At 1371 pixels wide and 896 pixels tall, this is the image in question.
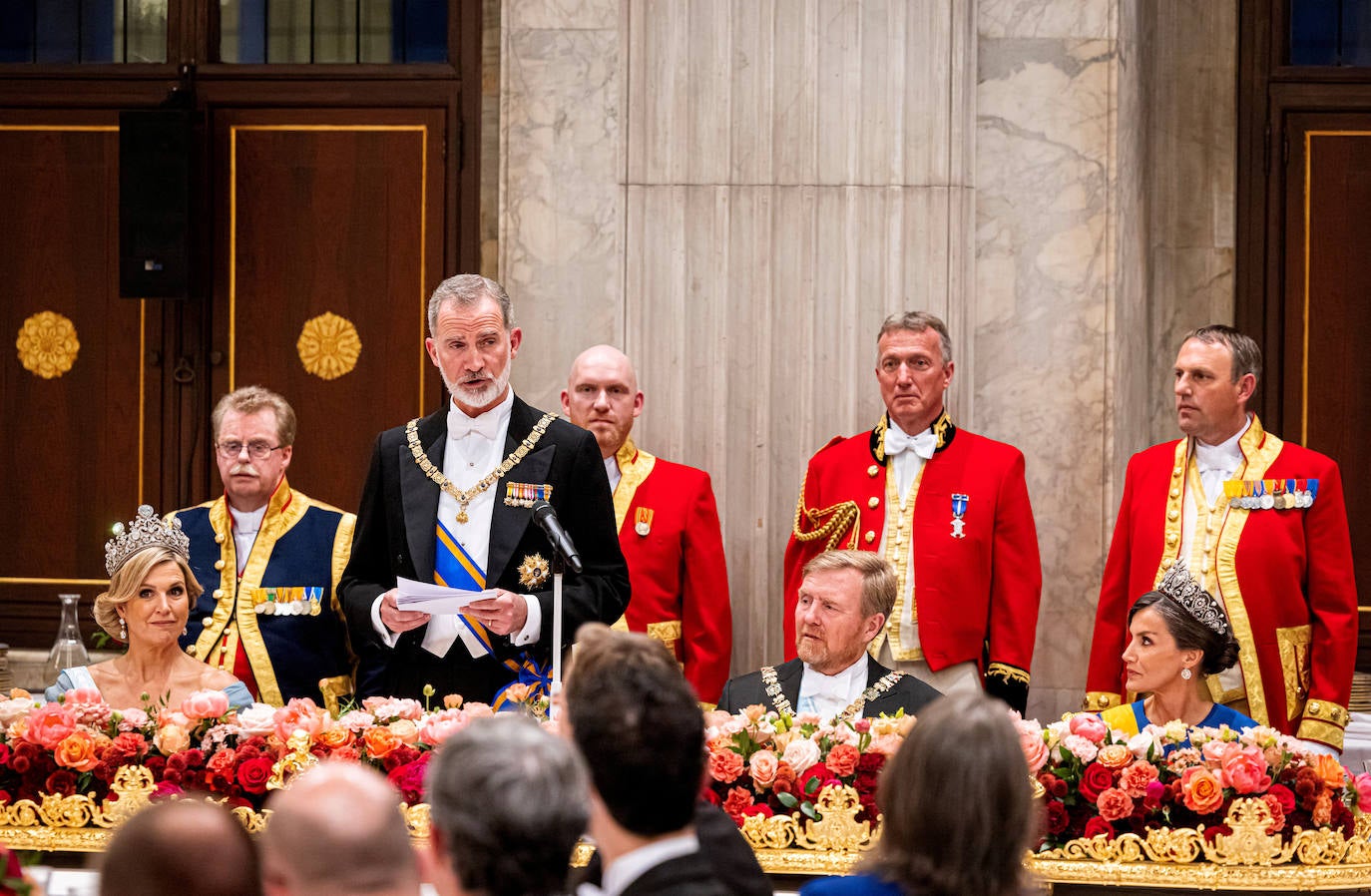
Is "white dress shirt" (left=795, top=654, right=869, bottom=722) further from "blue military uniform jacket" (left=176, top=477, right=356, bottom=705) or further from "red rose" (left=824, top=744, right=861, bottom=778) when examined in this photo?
"blue military uniform jacket" (left=176, top=477, right=356, bottom=705)

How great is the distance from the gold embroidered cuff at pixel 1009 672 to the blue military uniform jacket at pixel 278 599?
66.8 inches

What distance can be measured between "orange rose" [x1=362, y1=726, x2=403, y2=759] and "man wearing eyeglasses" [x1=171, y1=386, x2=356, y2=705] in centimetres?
106

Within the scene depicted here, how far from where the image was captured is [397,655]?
3.96 meters

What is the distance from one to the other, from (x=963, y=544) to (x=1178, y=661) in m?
0.91

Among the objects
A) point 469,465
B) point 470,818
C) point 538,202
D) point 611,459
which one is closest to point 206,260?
point 538,202

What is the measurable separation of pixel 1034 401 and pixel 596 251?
1.47 metres

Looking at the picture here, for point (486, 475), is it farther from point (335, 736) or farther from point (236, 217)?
point (236, 217)

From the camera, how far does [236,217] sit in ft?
20.7

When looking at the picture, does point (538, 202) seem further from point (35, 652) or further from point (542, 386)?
point (35, 652)

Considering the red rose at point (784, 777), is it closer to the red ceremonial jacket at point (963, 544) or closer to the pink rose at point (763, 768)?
the pink rose at point (763, 768)

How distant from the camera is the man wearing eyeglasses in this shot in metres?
4.55

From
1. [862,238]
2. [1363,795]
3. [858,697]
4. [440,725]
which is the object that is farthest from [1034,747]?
[862,238]

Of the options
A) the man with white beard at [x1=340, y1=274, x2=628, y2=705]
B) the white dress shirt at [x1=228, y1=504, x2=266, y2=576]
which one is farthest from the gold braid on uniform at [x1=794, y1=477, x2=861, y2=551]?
the white dress shirt at [x1=228, y1=504, x2=266, y2=576]

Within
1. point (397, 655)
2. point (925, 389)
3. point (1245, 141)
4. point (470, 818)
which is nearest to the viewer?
point (470, 818)
